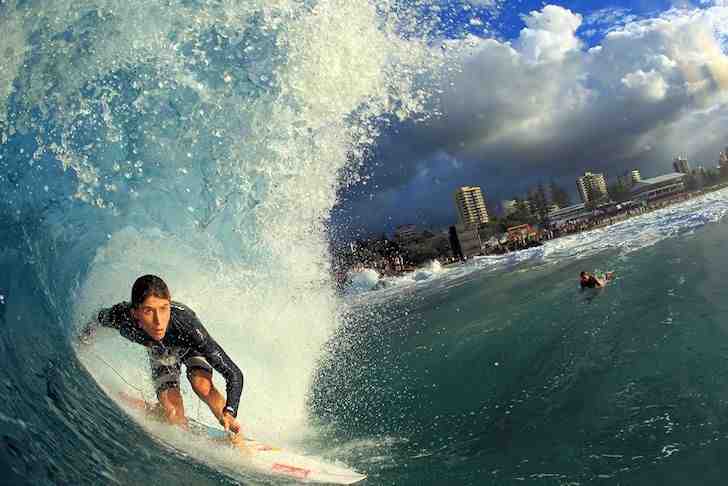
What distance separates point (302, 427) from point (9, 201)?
6.10 metres

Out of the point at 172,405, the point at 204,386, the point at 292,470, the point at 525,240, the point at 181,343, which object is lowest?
the point at 525,240

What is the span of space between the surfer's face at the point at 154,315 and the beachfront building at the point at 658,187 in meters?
134

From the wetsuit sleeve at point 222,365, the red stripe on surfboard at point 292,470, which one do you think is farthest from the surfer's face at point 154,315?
the red stripe on surfboard at point 292,470

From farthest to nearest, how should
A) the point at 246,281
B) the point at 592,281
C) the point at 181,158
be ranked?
the point at 592,281 → the point at 246,281 → the point at 181,158

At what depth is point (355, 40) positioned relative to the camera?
9.80 m

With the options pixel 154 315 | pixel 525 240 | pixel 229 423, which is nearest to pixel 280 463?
pixel 229 423

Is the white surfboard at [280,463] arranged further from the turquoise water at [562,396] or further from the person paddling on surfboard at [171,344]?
the turquoise water at [562,396]

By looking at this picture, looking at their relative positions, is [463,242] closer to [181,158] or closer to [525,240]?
[525,240]

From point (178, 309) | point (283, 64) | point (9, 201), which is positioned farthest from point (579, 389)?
point (9, 201)

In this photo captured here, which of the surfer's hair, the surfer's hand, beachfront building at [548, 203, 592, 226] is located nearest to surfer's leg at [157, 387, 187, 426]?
the surfer's hand

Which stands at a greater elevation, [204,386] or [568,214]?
[204,386]

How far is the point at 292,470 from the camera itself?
5621mm

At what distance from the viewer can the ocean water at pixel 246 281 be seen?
17.3 feet

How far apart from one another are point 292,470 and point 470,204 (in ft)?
641
